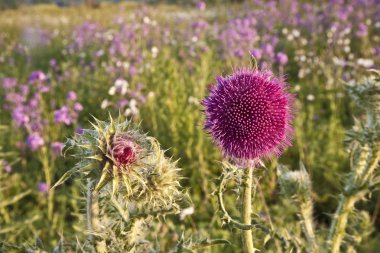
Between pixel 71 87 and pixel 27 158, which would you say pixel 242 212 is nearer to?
pixel 27 158

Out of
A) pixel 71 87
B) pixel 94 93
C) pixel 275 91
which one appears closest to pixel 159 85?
pixel 94 93

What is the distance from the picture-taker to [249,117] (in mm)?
1931

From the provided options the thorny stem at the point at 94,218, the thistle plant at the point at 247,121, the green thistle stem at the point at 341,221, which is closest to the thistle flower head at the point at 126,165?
the thorny stem at the point at 94,218

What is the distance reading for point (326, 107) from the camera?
587cm

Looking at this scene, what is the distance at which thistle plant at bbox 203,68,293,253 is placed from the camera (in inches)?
74.4

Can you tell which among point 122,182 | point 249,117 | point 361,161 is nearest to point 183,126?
point 361,161

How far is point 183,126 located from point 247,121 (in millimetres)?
2861

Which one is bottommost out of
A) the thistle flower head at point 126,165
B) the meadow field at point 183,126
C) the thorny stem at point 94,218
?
the meadow field at point 183,126

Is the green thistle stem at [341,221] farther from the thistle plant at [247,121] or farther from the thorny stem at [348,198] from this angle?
the thistle plant at [247,121]

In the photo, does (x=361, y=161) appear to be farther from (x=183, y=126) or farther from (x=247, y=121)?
(x=183, y=126)

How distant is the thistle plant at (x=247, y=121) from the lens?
1889mm

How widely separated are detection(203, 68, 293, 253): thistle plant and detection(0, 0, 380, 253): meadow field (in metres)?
0.12

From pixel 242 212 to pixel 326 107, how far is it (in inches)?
172

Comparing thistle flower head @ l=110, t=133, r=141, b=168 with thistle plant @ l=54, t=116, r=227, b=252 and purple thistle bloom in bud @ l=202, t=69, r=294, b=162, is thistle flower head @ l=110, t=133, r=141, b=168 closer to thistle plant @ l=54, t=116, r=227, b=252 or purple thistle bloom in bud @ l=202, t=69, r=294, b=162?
thistle plant @ l=54, t=116, r=227, b=252
